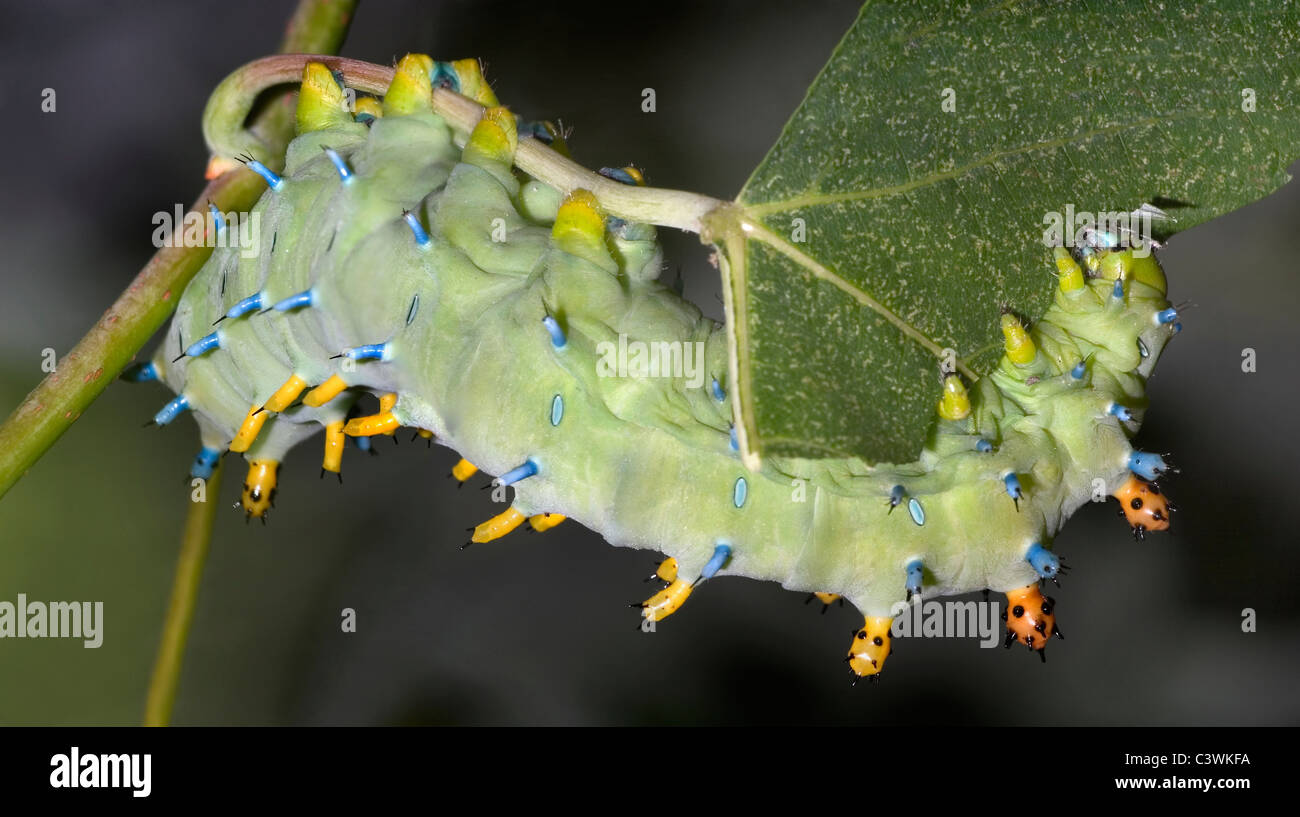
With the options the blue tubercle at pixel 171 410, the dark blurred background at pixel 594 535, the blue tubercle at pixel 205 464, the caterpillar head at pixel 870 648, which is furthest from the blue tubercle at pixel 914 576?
the dark blurred background at pixel 594 535

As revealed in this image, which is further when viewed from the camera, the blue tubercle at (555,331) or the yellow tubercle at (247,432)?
the yellow tubercle at (247,432)

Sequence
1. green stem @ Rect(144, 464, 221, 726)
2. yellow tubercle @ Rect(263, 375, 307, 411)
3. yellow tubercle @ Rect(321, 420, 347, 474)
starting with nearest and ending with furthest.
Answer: yellow tubercle @ Rect(263, 375, 307, 411)
yellow tubercle @ Rect(321, 420, 347, 474)
green stem @ Rect(144, 464, 221, 726)

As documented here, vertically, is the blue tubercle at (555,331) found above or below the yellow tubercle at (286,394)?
Answer: below

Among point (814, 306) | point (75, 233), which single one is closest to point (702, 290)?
point (75, 233)

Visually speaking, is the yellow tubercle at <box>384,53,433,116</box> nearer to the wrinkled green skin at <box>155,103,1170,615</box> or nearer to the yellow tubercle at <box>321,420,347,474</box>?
the wrinkled green skin at <box>155,103,1170,615</box>

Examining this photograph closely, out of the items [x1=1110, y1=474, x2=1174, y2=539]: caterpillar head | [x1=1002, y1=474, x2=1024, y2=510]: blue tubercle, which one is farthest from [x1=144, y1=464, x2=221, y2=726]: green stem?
[x1=1110, y1=474, x2=1174, y2=539]: caterpillar head

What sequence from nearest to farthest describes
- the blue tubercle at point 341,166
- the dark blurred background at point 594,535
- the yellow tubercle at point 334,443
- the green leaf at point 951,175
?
the green leaf at point 951,175
the blue tubercle at point 341,166
the yellow tubercle at point 334,443
the dark blurred background at point 594,535

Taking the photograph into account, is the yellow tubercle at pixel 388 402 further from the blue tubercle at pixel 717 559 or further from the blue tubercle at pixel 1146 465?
the blue tubercle at pixel 1146 465

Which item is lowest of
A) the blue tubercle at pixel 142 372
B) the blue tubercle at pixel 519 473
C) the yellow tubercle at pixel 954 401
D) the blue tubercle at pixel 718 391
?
the blue tubercle at pixel 519 473
